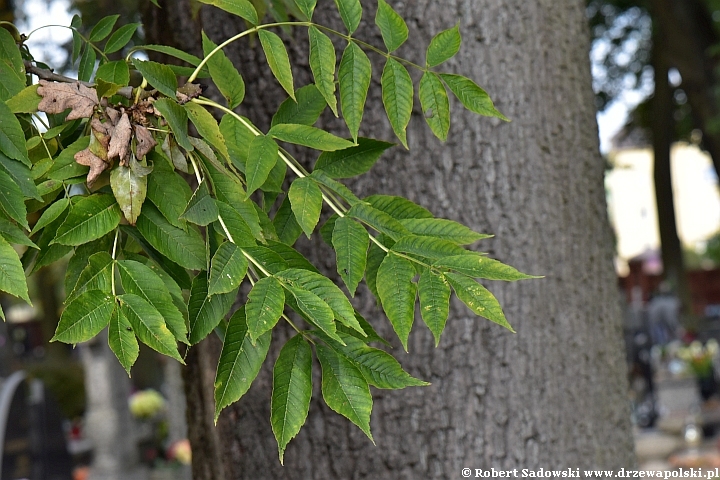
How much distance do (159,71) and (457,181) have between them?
1.10m

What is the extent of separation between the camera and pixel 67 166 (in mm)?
1136

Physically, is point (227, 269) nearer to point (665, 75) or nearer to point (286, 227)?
point (286, 227)

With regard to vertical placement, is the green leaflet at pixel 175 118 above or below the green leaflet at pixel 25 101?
below

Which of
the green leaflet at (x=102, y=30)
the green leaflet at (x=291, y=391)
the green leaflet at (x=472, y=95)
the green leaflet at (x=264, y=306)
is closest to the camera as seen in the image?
the green leaflet at (x=264, y=306)

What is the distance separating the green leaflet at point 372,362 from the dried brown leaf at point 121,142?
359 millimetres

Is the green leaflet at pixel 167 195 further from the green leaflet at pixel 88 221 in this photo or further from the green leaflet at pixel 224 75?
the green leaflet at pixel 224 75

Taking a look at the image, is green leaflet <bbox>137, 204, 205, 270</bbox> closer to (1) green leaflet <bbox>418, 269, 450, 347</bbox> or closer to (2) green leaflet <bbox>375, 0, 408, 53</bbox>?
(1) green leaflet <bbox>418, 269, 450, 347</bbox>

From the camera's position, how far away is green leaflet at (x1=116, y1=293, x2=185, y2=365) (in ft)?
3.34

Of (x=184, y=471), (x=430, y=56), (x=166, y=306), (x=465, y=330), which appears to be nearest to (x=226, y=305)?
(x=166, y=306)

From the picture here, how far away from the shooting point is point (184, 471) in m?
9.16

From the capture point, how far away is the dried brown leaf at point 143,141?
43.4 inches

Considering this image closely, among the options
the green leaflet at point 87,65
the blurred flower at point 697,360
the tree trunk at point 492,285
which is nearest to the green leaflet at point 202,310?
the green leaflet at point 87,65

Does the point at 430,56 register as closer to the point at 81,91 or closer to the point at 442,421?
the point at 81,91

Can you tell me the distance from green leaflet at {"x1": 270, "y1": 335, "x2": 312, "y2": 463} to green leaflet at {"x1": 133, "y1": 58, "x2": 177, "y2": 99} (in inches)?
15.4
